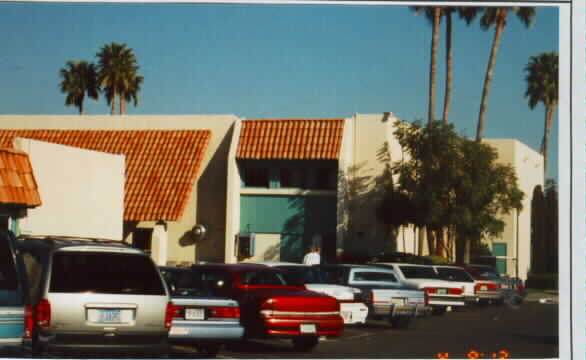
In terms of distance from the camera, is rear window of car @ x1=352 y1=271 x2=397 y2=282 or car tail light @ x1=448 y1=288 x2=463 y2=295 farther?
car tail light @ x1=448 y1=288 x2=463 y2=295

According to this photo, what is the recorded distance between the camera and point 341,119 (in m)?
42.9

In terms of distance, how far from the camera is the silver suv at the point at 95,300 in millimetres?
13633

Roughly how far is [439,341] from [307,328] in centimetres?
546

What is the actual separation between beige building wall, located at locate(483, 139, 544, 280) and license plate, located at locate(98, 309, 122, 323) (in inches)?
1545

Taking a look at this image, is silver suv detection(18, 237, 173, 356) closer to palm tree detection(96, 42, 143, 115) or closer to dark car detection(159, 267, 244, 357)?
dark car detection(159, 267, 244, 357)

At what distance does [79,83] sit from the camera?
64.1 meters

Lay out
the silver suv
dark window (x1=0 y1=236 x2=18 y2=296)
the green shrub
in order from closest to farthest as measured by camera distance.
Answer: dark window (x1=0 y1=236 x2=18 y2=296) → the silver suv → the green shrub

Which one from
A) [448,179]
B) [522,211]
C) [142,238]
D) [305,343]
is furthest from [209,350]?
[522,211]

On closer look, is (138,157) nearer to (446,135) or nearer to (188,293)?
(446,135)

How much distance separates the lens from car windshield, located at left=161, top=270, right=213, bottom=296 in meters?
17.0

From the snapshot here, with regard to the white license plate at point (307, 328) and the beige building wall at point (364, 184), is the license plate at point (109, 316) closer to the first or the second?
the white license plate at point (307, 328)

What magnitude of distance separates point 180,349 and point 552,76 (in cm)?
4649

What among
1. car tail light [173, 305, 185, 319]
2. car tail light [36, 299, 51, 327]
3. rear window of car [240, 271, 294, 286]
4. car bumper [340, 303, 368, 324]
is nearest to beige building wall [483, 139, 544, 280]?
car bumper [340, 303, 368, 324]

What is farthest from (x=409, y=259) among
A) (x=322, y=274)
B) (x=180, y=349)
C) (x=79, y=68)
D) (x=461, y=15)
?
(x=79, y=68)
